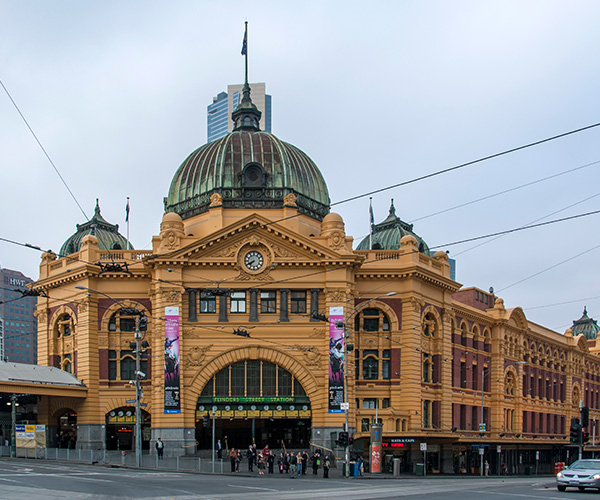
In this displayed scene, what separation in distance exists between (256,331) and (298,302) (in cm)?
391

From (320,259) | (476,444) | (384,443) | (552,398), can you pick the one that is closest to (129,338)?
(320,259)

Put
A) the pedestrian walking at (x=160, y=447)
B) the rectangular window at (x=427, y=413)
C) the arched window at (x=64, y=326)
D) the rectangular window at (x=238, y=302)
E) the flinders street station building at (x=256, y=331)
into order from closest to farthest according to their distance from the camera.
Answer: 1. the pedestrian walking at (x=160, y=447)
2. the flinders street station building at (x=256, y=331)
3. the rectangular window at (x=238, y=302)
4. the rectangular window at (x=427, y=413)
5. the arched window at (x=64, y=326)

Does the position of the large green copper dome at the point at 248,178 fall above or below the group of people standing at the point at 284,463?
above

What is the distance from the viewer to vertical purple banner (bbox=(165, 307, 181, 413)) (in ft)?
198

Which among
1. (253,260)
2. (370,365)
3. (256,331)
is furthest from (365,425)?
(253,260)

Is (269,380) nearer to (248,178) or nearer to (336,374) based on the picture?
(336,374)

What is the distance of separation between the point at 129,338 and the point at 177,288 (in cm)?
657

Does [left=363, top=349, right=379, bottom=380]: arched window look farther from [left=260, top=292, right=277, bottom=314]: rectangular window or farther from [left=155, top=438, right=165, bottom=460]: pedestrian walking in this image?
[left=155, top=438, right=165, bottom=460]: pedestrian walking

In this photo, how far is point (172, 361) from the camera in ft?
199

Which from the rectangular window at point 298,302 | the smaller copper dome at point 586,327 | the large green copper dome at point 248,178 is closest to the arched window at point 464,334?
the large green copper dome at point 248,178

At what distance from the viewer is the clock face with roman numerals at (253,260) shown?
2477 inches

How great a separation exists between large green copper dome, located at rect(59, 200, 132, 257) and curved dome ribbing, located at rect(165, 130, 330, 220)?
25.3 feet

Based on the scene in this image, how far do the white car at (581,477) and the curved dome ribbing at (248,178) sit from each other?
3979cm

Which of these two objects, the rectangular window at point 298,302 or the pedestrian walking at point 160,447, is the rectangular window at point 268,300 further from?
the pedestrian walking at point 160,447
